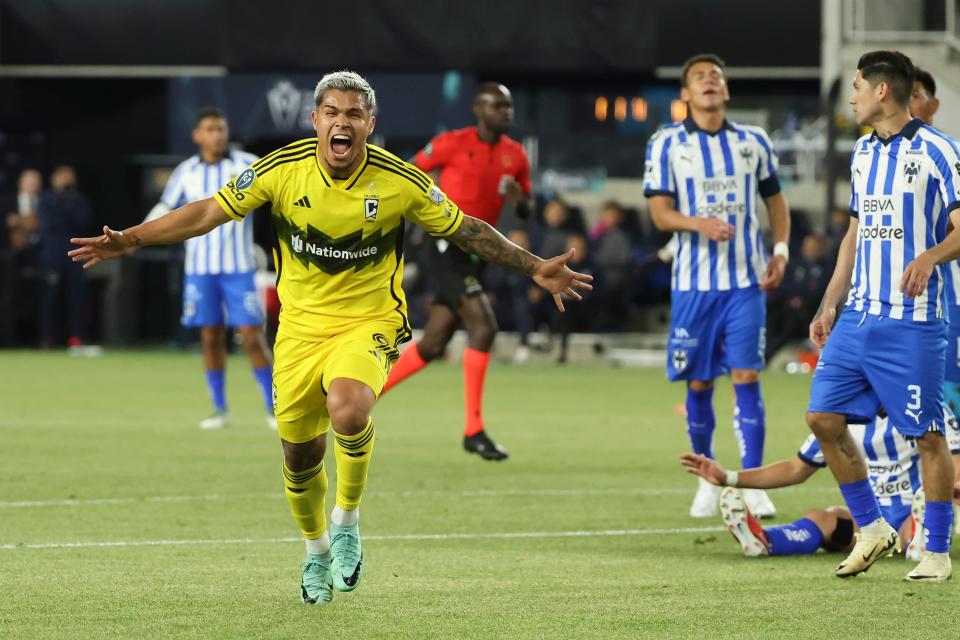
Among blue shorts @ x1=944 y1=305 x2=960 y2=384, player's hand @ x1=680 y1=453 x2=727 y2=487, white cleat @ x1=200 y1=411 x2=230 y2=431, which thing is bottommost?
white cleat @ x1=200 y1=411 x2=230 y2=431

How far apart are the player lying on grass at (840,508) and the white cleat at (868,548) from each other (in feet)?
1.63

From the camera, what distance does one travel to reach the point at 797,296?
2016 centimetres

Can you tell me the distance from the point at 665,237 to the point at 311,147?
16018 mm

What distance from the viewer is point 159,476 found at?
10.6 m

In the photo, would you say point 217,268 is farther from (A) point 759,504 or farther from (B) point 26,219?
(B) point 26,219

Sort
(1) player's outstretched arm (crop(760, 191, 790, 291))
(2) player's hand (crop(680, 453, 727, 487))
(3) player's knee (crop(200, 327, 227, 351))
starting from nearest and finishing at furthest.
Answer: (2) player's hand (crop(680, 453, 727, 487))
(1) player's outstretched arm (crop(760, 191, 790, 291))
(3) player's knee (crop(200, 327, 227, 351))

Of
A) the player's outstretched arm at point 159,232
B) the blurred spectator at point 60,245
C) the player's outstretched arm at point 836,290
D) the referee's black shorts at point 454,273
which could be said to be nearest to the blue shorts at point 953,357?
the player's outstretched arm at point 836,290

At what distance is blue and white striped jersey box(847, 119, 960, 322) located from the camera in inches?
277

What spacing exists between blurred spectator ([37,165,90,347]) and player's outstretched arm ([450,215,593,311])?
1663 cm

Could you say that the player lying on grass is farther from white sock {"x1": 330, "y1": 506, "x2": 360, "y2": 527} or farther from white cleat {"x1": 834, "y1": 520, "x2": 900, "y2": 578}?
white sock {"x1": 330, "y1": 506, "x2": 360, "y2": 527}

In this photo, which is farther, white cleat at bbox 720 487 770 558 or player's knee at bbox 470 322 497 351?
player's knee at bbox 470 322 497 351

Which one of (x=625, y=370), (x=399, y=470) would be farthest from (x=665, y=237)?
(x=399, y=470)

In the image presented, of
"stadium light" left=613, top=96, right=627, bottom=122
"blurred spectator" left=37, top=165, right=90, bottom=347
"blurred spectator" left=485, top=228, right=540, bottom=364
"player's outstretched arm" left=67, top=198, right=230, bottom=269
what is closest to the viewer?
"player's outstretched arm" left=67, top=198, right=230, bottom=269

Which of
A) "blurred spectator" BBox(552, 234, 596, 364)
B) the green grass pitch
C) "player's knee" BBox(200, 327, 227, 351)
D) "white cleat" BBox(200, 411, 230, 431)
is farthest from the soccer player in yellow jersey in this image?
"blurred spectator" BBox(552, 234, 596, 364)
